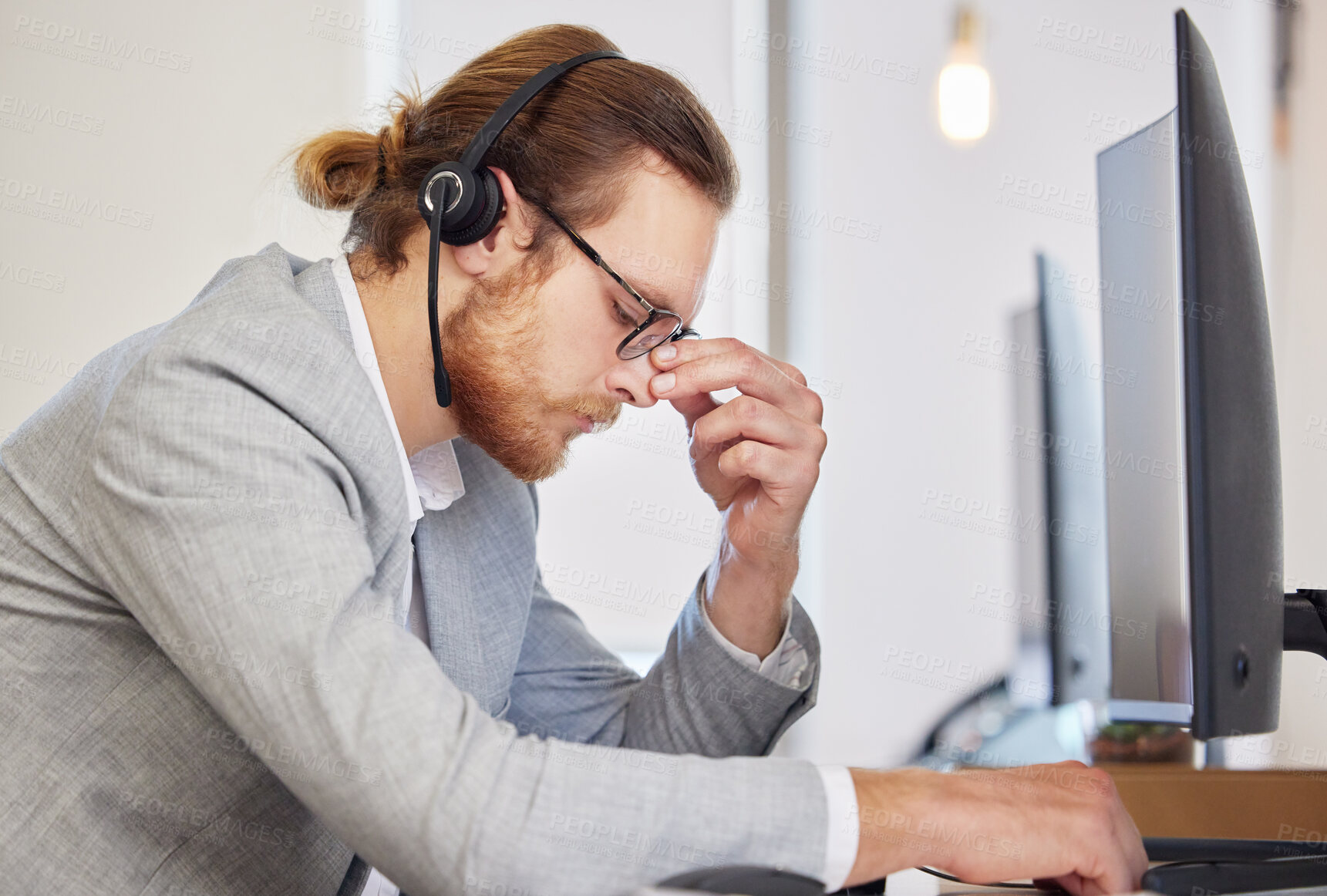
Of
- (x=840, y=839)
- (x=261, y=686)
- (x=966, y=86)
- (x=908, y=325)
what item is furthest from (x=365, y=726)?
(x=966, y=86)

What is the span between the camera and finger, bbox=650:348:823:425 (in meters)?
1.05

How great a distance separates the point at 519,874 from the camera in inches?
22.8

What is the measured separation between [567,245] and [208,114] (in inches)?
66.8

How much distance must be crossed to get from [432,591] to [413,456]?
0.18 metres

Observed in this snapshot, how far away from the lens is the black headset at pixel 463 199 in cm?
96

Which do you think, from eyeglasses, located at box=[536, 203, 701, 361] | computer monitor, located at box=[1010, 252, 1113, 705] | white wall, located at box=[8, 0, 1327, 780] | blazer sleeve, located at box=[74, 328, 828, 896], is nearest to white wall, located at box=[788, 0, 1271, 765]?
white wall, located at box=[8, 0, 1327, 780]

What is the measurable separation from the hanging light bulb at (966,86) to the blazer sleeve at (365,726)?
2271 millimetres

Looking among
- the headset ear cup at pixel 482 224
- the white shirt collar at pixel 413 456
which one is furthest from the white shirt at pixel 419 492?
the headset ear cup at pixel 482 224

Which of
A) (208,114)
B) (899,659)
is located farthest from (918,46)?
(208,114)

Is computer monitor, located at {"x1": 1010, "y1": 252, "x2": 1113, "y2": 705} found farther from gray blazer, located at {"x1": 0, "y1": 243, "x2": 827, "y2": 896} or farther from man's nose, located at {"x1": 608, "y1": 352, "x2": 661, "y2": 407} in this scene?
gray blazer, located at {"x1": 0, "y1": 243, "x2": 827, "y2": 896}

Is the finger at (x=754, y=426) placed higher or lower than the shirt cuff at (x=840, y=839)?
higher

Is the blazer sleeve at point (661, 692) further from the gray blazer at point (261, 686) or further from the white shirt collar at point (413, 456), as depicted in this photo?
the gray blazer at point (261, 686)

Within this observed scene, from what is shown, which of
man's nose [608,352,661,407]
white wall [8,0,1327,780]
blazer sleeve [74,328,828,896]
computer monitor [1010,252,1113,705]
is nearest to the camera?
blazer sleeve [74,328,828,896]

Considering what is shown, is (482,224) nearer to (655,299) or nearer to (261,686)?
(655,299)
